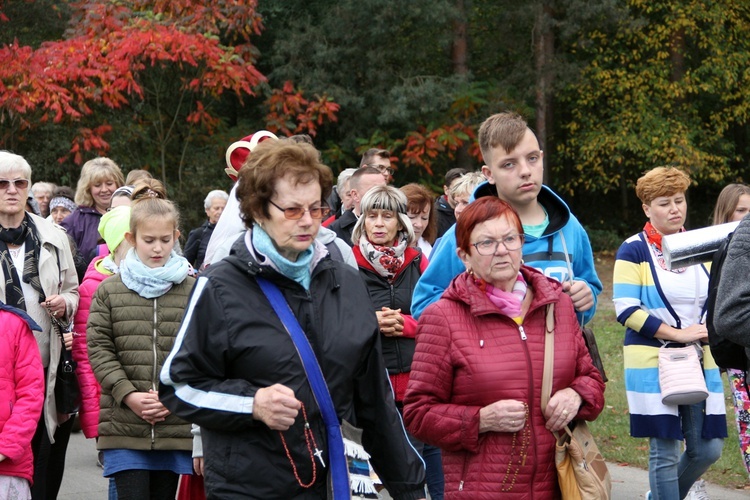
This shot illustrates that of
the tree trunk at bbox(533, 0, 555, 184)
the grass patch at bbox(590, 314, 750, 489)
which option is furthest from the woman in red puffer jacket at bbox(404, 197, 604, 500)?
the tree trunk at bbox(533, 0, 555, 184)

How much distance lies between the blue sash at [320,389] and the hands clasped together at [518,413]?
2.46ft

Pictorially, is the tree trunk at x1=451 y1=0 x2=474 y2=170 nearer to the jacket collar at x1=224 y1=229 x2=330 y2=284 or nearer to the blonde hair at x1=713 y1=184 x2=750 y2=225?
the blonde hair at x1=713 y1=184 x2=750 y2=225

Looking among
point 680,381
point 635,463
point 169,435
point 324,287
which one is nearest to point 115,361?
point 169,435

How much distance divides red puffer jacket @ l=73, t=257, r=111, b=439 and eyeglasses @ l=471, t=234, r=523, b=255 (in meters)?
2.91

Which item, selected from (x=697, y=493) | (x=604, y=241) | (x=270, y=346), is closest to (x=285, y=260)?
(x=270, y=346)

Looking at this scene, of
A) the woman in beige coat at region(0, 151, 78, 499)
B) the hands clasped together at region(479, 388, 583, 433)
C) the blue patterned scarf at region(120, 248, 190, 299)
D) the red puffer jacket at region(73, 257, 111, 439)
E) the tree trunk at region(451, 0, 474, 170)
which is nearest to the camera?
the hands clasped together at region(479, 388, 583, 433)

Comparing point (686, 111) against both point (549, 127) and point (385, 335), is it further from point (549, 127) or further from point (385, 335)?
point (385, 335)

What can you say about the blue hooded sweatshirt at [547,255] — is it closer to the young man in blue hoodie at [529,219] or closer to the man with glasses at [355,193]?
the young man in blue hoodie at [529,219]

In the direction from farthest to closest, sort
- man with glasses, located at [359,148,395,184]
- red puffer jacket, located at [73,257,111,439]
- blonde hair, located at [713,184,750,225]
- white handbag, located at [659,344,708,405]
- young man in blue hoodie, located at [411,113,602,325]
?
1. man with glasses, located at [359,148,395,184]
2. blonde hair, located at [713,184,750,225]
3. red puffer jacket, located at [73,257,111,439]
4. white handbag, located at [659,344,708,405]
5. young man in blue hoodie, located at [411,113,602,325]

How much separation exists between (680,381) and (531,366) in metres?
2.35

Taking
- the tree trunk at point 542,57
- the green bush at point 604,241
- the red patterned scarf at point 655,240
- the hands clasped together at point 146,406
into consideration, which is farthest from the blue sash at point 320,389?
the green bush at point 604,241

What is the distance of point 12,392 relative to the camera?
5371 millimetres

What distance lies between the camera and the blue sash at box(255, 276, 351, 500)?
346 cm

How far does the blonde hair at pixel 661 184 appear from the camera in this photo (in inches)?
254
